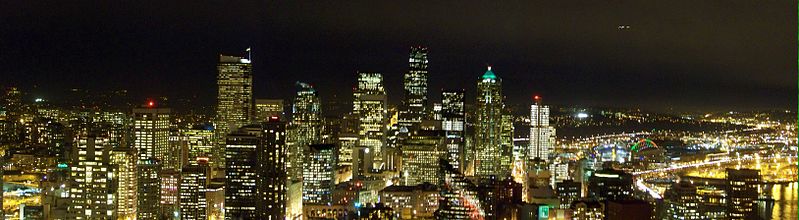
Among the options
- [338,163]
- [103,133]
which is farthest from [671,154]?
[103,133]

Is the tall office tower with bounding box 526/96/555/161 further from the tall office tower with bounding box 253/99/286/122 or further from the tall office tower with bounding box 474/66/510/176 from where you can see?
the tall office tower with bounding box 253/99/286/122

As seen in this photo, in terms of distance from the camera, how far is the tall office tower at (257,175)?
41.0 ft

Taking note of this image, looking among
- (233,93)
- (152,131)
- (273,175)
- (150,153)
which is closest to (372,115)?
(233,93)

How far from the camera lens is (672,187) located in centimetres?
1427

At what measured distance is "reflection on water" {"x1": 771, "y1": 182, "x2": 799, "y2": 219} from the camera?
1291 cm

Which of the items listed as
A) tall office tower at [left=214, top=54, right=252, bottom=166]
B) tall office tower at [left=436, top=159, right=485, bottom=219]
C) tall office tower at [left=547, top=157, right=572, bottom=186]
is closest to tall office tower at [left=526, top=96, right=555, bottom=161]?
tall office tower at [left=547, top=157, right=572, bottom=186]

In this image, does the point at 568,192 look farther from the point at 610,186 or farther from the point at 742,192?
the point at 742,192

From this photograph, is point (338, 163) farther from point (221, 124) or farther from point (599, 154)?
point (599, 154)

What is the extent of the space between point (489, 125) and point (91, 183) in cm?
907

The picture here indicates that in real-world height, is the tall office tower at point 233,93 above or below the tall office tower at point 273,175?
above

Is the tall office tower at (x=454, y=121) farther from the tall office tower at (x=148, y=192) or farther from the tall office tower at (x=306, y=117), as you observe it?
the tall office tower at (x=148, y=192)

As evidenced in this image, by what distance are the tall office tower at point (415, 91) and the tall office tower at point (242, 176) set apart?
7962 millimetres

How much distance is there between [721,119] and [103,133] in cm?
938

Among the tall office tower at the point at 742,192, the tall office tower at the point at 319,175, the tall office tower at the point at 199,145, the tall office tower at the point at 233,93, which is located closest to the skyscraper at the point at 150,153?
the tall office tower at the point at 199,145
